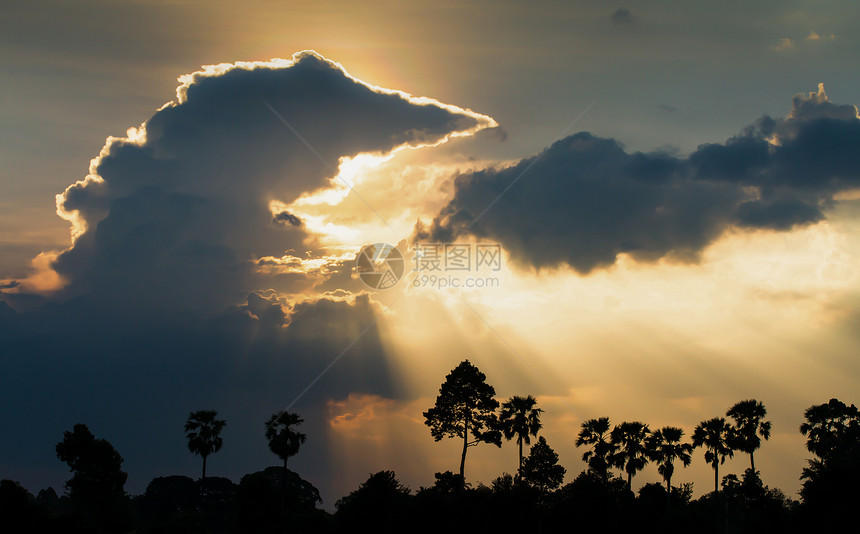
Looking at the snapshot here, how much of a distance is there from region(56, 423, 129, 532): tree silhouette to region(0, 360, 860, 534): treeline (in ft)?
0.43

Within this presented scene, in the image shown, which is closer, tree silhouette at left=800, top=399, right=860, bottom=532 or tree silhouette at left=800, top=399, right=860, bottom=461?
tree silhouette at left=800, top=399, right=860, bottom=532

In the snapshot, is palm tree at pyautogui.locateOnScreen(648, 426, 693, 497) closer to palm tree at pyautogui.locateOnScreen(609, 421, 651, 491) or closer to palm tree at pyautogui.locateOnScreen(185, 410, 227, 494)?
palm tree at pyautogui.locateOnScreen(609, 421, 651, 491)

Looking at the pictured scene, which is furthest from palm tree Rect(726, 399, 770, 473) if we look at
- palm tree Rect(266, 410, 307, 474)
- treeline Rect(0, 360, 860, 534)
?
palm tree Rect(266, 410, 307, 474)

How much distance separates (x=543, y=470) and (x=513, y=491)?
8.01 m

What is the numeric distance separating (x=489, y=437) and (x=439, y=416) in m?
6.01

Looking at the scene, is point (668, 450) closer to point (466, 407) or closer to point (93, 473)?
point (466, 407)

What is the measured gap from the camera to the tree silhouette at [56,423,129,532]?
90500 mm

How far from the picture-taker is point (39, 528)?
66938 millimetres

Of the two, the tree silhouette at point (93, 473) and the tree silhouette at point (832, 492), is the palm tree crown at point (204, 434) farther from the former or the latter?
the tree silhouette at point (832, 492)

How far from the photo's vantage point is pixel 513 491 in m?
74.2

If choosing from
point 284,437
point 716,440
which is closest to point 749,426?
point 716,440

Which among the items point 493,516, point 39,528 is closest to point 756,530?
point 493,516

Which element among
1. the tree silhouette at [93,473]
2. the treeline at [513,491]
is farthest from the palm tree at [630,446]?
the tree silhouette at [93,473]

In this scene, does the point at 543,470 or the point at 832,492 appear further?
the point at 543,470
